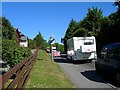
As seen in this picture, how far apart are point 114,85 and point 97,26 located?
54318mm

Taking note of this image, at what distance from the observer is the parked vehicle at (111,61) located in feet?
44.2

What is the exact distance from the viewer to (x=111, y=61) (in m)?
14.4

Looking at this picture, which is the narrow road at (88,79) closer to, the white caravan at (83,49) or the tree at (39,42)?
the white caravan at (83,49)

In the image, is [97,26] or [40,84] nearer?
[40,84]

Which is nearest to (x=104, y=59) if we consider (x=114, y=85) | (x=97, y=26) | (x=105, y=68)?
(x=105, y=68)

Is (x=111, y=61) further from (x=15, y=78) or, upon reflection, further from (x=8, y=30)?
(x=8, y=30)

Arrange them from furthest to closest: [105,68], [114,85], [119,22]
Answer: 1. [119,22]
2. [105,68]
3. [114,85]

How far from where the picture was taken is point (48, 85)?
12.3 m

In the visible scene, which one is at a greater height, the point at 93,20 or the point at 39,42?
the point at 93,20

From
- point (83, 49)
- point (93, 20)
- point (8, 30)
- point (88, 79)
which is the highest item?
point (93, 20)

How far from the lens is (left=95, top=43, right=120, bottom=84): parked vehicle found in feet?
44.2

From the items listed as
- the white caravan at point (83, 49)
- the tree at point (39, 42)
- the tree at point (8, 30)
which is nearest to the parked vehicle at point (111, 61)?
the white caravan at point (83, 49)

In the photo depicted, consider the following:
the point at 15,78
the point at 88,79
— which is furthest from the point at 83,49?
the point at 15,78

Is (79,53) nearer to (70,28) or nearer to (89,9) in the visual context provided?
(89,9)
